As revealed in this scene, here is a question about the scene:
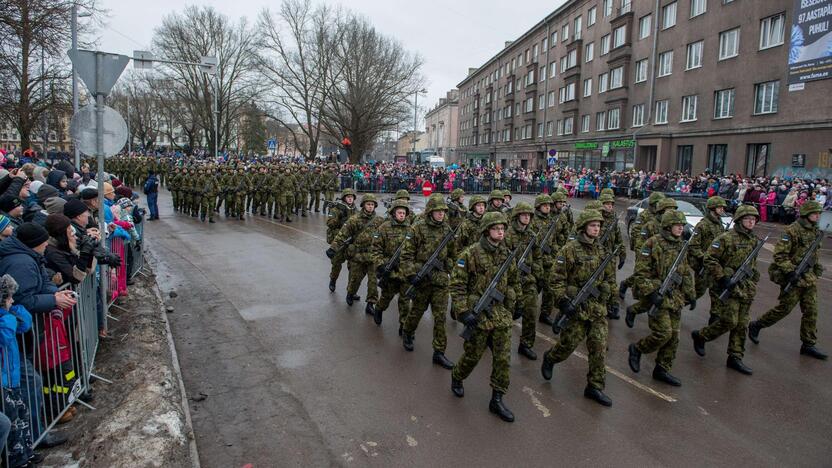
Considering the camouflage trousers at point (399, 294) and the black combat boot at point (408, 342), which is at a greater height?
the camouflage trousers at point (399, 294)

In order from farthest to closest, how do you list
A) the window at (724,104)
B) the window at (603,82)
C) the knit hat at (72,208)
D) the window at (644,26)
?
1. the window at (603,82)
2. the window at (644,26)
3. the window at (724,104)
4. the knit hat at (72,208)

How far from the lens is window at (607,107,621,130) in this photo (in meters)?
37.3

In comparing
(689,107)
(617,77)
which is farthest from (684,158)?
(617,77)

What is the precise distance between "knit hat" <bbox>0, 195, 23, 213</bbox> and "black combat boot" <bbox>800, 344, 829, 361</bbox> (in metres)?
9.52

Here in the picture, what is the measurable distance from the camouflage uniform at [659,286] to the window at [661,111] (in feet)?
94.6

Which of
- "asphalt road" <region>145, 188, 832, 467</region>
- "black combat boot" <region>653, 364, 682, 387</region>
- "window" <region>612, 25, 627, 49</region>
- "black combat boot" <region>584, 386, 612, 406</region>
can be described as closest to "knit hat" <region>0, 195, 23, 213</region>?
"asphalt road" <region>145, 188, 832, 467</region>

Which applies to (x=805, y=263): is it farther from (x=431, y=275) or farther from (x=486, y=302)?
(x=431, y=275)

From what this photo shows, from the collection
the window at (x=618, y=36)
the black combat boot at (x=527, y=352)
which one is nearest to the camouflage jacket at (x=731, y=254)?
the black combat boot at (x=527, y=352)

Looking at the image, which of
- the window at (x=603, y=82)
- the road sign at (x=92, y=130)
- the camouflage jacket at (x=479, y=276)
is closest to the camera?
the camouflage jacket at (x=479, y=276)

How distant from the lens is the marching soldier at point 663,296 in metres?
5.91

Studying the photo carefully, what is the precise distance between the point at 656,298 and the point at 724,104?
26304mm

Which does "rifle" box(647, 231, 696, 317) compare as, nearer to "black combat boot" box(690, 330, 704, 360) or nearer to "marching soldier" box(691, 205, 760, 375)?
"marching soldier" box(691, 205, 760, 375)

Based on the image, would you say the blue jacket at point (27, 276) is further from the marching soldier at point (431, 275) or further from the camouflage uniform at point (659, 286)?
the camouflage uniform at point (659, 286)

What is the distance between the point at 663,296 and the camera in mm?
5914
